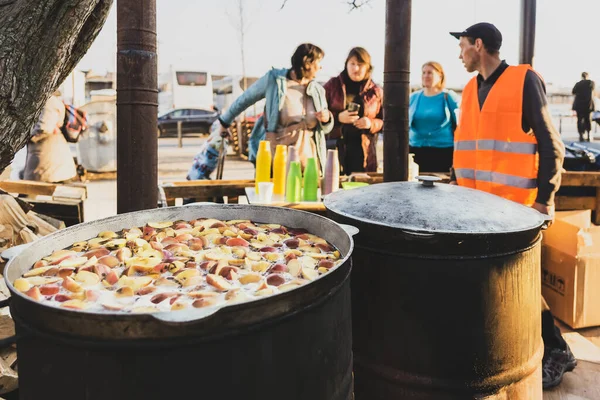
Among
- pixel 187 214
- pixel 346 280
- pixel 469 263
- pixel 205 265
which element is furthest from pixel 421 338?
pixel 187 214

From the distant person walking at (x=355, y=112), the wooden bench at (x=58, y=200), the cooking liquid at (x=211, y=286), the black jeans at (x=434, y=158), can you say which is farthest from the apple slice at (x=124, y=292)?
the black jeans at (x=434, y=158)

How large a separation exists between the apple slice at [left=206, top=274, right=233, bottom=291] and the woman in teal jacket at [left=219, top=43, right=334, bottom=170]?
3214mm

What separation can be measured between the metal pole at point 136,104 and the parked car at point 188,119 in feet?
71.0

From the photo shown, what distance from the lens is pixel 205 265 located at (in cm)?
152

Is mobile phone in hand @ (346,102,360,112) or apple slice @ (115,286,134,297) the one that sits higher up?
mobile phone in hand @ (346,102,360,112)

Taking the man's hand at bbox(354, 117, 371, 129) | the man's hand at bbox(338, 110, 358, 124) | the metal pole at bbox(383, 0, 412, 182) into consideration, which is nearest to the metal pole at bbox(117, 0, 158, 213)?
the metal pole at bbox(383, 0, 412, 182)

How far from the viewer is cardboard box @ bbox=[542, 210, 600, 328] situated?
3.47 m

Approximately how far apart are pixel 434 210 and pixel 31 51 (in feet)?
5.05

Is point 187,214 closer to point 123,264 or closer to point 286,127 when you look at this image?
point 123,264

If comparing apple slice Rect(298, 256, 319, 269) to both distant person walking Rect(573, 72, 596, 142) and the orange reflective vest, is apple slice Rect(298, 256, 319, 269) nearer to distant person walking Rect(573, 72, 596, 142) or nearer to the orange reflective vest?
the orange reflective vest

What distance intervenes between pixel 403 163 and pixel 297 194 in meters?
0.75

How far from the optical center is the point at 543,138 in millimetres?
2801

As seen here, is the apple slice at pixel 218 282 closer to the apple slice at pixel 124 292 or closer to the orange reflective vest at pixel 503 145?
the apple slice at pixel 124 292

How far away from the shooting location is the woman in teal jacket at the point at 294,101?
14.4ft
